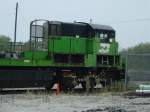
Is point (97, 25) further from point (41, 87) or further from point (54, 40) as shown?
point (41, 87)

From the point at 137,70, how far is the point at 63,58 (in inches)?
176

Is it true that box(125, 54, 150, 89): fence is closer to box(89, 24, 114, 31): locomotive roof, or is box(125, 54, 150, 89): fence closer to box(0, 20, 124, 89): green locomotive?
box(0, 20, 124, 89): green locomotive

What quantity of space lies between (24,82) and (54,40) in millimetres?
3386

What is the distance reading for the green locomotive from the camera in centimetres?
2631

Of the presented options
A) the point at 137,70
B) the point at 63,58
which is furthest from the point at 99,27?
the point at 137,70

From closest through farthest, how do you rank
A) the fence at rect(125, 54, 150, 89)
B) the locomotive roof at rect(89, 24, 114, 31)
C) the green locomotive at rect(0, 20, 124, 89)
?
the green locomotive at rect(0, 20, 124, 89)
the fence at rect(125, 54, 150, 89)
the locomotive roof at rect(89, 24, 114, 31)

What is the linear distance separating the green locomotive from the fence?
4.38 feet

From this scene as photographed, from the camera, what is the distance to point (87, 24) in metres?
29.7

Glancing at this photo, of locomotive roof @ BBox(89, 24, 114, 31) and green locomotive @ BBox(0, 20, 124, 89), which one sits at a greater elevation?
locomotive roof @ BBox(89, 24, 114, 31)

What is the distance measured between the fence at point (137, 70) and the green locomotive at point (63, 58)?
1335 millimetres

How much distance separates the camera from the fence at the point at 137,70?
2788 cm

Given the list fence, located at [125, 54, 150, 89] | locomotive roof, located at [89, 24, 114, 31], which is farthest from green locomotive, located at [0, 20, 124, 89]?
fence, located at [125, 54, 150, 89]

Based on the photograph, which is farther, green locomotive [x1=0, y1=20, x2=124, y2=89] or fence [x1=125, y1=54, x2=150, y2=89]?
fence [x1=125, y1=54, x2=150, y2=89]

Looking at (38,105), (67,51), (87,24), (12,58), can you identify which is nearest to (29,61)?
(12,58)
